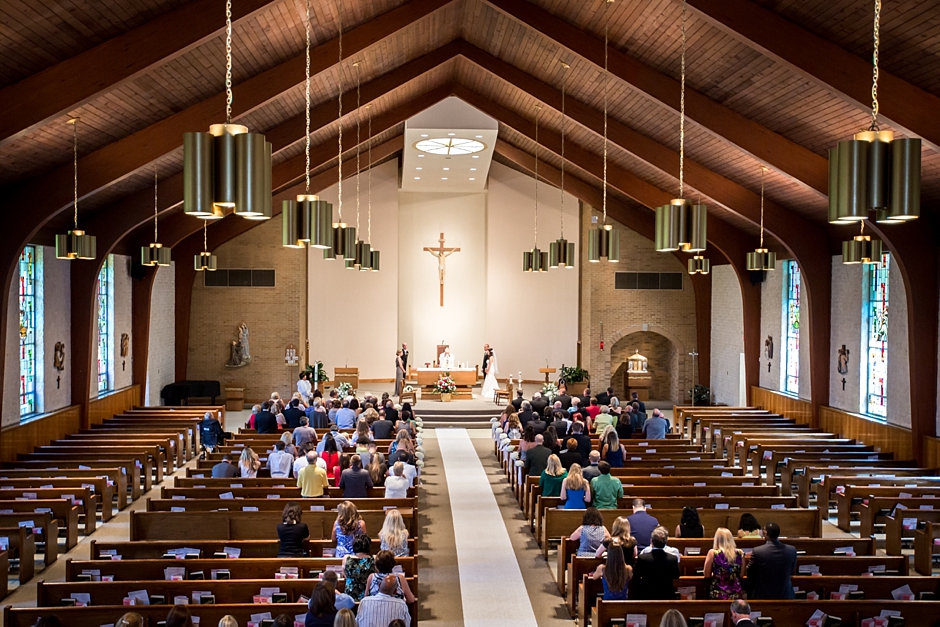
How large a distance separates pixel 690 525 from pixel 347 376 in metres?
17.7

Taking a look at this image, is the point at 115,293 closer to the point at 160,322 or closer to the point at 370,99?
the point at 160,322

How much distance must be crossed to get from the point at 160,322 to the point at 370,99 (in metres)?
9.06

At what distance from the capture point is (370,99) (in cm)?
1678

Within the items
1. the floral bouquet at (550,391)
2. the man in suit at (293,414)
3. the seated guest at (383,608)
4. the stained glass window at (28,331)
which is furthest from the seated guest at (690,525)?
the floral bouquet at (550,391)

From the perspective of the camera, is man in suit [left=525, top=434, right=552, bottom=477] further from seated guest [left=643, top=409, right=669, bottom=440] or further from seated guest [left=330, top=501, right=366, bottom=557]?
seated guest [left=330, top=501, right=366, bottom=557]

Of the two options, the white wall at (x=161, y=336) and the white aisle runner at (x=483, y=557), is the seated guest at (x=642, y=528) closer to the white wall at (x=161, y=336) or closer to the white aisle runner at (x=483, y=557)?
the white aisle runner at (x=483, y=557)

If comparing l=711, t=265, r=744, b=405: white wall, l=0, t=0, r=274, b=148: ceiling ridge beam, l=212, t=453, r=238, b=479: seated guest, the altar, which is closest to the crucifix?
the altar

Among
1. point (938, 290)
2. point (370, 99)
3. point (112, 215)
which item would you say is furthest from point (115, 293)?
point (938, 290)

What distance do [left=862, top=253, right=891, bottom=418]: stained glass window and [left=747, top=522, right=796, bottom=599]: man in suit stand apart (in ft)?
30.7

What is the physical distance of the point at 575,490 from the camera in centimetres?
989

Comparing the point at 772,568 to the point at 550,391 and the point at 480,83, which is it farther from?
the point at 550,391

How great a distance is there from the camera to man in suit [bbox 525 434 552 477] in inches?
469

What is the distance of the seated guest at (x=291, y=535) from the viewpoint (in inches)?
305

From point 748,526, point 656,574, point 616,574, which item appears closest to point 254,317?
point 748,526
